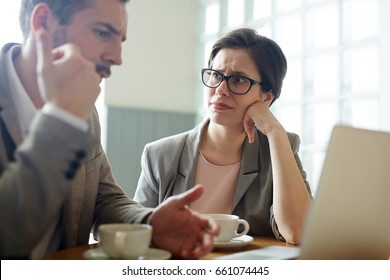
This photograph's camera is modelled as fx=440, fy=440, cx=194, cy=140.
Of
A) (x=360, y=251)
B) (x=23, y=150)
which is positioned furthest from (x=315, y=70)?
(x=23, y=150)

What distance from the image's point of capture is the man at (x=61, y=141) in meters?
0.48

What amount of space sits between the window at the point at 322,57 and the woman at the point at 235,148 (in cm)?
62

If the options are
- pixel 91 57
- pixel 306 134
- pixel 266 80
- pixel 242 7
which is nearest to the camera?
pixel 91 57

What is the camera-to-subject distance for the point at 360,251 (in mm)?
716

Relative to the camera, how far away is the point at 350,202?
634 mm

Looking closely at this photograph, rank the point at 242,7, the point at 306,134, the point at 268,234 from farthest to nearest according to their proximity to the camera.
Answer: the point at 242,7, the point at 306,134, the point at 268,234

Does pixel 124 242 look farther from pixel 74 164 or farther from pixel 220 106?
pixel 220 106

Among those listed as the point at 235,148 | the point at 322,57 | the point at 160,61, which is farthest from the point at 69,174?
the point at 322,57

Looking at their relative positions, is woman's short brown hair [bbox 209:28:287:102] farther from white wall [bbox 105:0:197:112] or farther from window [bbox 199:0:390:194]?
window [bbox 199:0:390:194]

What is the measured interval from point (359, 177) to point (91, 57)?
0.42 m

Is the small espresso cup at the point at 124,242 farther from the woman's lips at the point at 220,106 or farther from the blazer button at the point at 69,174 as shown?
the woman's lips at the point at 220,106

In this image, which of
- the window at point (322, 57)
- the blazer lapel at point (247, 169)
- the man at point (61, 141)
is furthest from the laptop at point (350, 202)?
the window at point (322, 57)

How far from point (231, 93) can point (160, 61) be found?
2.21 feet
